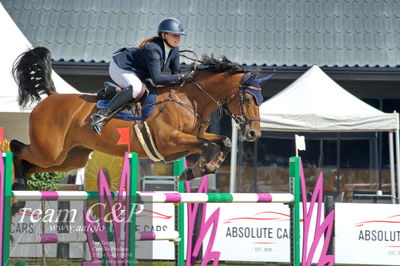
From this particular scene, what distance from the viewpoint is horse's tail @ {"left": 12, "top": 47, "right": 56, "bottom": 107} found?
7012 millimetres

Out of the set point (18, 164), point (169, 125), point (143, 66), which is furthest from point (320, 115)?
point (18, 164)

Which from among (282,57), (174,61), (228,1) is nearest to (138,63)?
(174,61)

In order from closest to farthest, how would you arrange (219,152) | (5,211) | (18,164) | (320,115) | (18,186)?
(5,211)
(219,152)
(18,186)
(18,164)
(320,115)

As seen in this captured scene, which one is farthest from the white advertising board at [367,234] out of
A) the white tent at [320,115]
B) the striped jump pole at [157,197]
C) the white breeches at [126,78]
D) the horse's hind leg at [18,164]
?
the horse's hind leg at [18,164]

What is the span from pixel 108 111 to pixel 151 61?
54 cm

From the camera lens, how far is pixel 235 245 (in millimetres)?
9328

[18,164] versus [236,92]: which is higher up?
[236,92]

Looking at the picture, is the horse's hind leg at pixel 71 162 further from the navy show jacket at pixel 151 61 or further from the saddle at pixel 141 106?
the navy show jacket at pixel 151 61

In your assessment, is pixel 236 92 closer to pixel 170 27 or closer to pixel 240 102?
pixel 240 102

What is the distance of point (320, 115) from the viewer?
424 inches

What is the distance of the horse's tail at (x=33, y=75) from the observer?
7.01 metres

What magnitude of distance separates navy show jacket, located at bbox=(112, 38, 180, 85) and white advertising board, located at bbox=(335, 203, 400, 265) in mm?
3726

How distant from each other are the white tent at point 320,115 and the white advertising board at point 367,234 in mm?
1516

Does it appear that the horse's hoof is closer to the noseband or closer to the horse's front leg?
the horse's front leg
